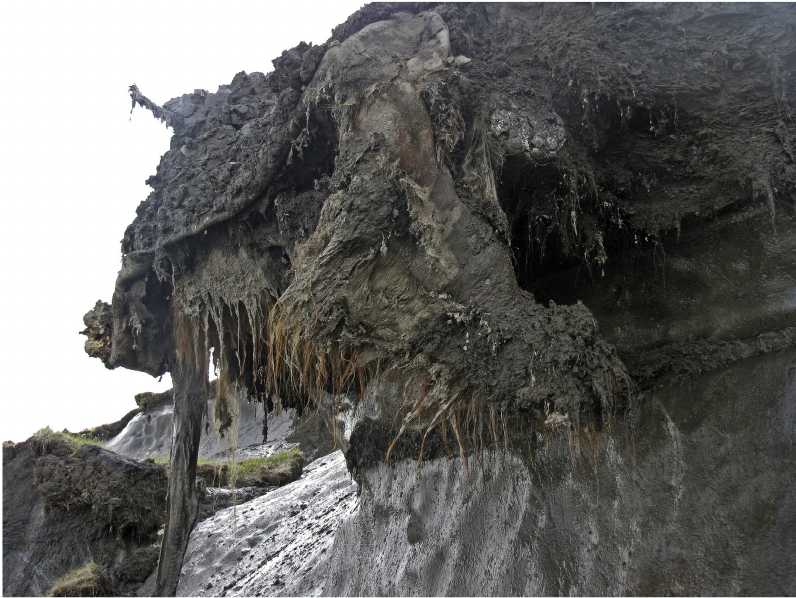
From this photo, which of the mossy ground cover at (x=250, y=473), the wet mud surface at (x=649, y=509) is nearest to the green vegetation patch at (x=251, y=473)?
the mossy ground cover at (x=250, y=473)

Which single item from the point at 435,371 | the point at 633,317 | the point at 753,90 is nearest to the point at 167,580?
the point at 435,371

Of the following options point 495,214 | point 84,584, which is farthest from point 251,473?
point 495,214

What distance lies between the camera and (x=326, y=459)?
10.1 meters

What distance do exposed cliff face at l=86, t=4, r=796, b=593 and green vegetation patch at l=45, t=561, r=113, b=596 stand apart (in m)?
3.66

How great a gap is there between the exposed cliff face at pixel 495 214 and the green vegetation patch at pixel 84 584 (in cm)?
366

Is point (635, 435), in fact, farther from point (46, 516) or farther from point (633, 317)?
point (46, 516)

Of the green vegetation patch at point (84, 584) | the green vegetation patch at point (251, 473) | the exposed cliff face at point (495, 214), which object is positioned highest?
the exposed cliff face at point (495, 214)

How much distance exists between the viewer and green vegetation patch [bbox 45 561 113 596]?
6641 mm

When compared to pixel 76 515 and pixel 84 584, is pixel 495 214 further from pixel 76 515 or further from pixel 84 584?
pixel 76 515

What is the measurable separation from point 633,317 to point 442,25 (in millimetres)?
2645

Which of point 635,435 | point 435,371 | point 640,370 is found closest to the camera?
point 435,371

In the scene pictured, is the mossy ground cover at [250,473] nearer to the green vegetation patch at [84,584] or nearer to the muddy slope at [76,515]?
the muddy slope at [76,515]

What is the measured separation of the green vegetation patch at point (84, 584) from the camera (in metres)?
6.64

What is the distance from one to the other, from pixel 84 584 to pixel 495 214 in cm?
675
